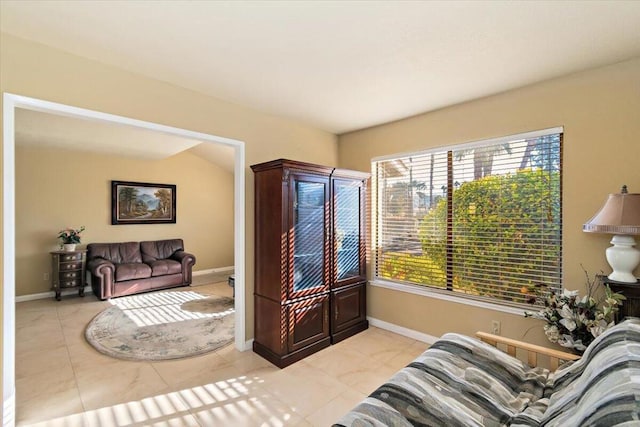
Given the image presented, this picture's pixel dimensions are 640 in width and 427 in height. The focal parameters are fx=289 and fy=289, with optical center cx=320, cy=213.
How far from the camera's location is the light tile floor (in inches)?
83.7

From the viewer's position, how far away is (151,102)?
8.39 feet

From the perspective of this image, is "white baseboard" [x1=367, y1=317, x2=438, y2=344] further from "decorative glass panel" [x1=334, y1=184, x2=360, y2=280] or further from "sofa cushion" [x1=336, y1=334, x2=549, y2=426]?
"sofa cushion" [x1=336, y1=334, x2=549, y2=426]

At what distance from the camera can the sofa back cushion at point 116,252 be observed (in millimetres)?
5379

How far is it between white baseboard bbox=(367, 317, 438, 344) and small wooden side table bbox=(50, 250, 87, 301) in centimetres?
510

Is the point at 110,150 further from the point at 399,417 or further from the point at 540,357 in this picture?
the point at 540,357

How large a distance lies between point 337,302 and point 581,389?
7.82ft

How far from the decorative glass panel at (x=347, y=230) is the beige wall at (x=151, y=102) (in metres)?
0.77

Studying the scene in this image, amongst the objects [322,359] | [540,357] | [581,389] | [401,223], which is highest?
[401,223]

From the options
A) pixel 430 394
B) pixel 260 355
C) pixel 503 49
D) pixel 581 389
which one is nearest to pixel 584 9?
pixel 503 49

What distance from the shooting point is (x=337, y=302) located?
3.38 meters

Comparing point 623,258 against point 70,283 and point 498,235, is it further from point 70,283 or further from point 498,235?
point 70,283

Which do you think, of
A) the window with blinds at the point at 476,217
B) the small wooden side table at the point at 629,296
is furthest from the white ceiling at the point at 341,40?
the small wooden side table at the point at 629,296

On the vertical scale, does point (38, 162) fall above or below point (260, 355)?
above

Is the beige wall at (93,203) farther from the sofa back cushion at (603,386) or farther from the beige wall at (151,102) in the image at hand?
the sofa back cushion at (603,386)
